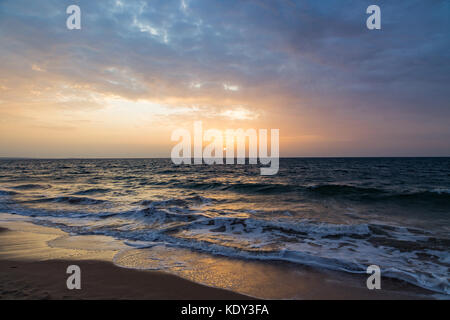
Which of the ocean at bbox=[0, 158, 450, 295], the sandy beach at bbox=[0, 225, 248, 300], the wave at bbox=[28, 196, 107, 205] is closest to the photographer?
the sandy beach at bbox=[0, 225, 248, 300]

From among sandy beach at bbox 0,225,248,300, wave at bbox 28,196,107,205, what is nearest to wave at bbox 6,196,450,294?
sandy beach at bbox 0,225,248,300

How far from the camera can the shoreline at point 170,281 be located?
14.5 ft

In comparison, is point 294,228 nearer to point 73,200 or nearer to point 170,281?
point 170,281

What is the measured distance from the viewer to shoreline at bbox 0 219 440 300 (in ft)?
14.5

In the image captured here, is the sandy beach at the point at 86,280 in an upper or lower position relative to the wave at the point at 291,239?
upper

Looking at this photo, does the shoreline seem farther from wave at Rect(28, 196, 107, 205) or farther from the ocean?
wave at Rect(28, 196, 107, 205)

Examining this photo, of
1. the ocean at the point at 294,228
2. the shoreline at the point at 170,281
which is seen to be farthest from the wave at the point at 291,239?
the shoreline at the point at 170,281

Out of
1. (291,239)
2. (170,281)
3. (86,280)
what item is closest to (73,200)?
(86,280)

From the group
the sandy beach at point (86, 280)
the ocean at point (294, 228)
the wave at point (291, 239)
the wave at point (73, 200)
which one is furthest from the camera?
the wave at point (73, 200)

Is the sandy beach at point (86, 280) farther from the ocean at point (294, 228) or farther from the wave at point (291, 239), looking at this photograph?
the wave at point (291, 239)

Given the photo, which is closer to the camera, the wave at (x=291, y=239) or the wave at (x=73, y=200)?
the wave at (x=291, y=239)
